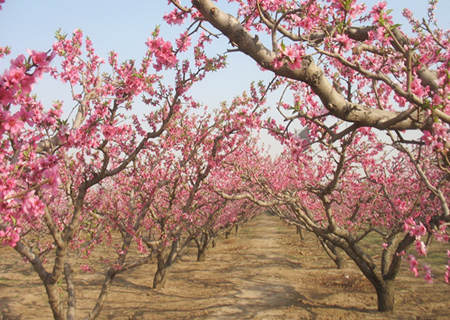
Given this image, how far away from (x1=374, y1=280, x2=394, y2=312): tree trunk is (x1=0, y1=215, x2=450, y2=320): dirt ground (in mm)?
175

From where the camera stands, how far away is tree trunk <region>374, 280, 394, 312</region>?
26.2ft

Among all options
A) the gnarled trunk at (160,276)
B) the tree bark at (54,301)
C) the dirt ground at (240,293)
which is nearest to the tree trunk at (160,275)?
the gnarled trunk at (160,276)

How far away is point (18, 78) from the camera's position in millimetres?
1998

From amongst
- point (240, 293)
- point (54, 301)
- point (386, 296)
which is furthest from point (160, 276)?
point (386, 296)

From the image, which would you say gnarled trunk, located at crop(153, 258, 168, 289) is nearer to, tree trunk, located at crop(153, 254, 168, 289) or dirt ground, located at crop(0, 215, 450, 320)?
tree trunk, located at crop(153, 254, 168, 289)

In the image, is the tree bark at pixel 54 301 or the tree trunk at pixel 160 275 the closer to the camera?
the tree bark at pixel 54 301

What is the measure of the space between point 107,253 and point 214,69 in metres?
15.2

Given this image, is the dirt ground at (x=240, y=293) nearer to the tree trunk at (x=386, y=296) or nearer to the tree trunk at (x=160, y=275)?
the tree trunk at (x=386, y=296)

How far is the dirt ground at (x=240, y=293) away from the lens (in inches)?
334

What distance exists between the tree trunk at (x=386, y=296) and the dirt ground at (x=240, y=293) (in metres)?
0.17

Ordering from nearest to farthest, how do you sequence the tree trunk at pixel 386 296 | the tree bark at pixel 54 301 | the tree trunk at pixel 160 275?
the tree bark at pixel 54 301
the tree trunk at pixel 386 296
the tree trunk at pixel 160 275

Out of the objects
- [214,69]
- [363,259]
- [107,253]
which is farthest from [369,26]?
[107,253]

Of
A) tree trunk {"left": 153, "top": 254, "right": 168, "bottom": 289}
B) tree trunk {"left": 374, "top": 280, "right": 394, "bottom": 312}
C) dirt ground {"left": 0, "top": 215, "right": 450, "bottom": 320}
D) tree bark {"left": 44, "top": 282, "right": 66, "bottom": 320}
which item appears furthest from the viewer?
tree trunk {"left": 153, "top": 254, "right": 168, "bottom": 289}

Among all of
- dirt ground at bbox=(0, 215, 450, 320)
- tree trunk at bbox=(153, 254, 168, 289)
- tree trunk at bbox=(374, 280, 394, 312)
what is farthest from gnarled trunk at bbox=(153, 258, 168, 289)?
tree trunk at bbox=(374, 280, 394, 312)
